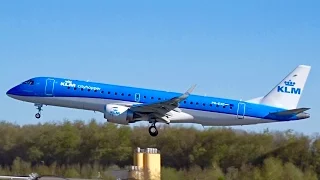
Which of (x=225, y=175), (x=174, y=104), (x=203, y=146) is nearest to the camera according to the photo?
(x=174, y=104)

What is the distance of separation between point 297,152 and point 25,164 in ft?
115

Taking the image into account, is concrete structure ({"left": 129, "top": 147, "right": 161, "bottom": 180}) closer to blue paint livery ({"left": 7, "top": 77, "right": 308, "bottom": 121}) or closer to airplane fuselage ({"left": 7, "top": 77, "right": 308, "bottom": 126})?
airplane fuselage ({"left": 7, "top": 77, "right": 308, "bottom": 126})

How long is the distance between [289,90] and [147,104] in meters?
13.8

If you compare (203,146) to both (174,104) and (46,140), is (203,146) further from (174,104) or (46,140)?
(174,104)

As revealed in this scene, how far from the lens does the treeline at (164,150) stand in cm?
8956

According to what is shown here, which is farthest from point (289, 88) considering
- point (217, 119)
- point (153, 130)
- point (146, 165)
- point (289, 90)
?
point (146, 165)

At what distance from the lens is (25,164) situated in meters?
99.1

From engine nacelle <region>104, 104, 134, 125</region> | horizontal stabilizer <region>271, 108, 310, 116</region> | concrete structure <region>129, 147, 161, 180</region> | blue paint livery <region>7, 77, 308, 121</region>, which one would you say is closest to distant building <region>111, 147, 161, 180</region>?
concrete structure <region>129, 147, 161, 180</region>

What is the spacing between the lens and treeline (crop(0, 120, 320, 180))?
294 ft

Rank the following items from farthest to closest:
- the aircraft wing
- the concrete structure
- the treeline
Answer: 1. the treeline
2. the concrete structure
3. the aircraft wing

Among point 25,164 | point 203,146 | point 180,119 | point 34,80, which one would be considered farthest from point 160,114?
point 25,164

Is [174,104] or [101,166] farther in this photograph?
[101,166]

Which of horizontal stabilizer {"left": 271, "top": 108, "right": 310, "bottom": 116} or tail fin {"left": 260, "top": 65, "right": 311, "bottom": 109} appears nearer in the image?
horizontal stabilizer {"left": 271, "top": 108, "right": 310, "bottom": 116}

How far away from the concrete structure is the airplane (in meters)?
26.7
